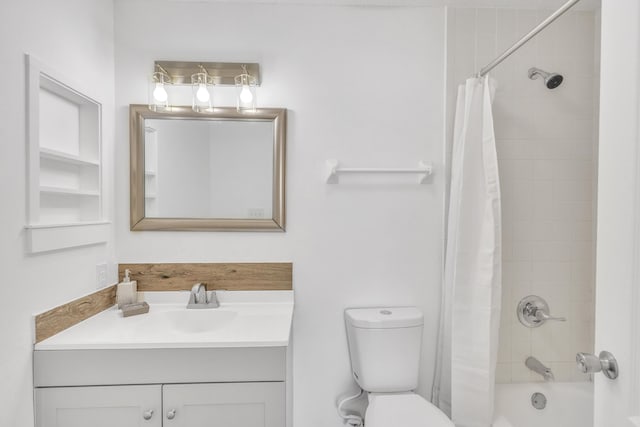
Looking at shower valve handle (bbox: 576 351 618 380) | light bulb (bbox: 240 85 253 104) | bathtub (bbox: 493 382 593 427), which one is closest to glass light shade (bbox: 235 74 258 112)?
light bulb (bbox: 240 85 253 104)

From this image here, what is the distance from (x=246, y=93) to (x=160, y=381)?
1.29 meters

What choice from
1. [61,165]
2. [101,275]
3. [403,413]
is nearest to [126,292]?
[101,275]

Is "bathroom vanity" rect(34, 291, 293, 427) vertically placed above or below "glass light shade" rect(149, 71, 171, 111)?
below

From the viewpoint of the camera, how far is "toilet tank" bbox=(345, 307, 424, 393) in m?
1.64

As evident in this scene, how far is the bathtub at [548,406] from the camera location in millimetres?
1741

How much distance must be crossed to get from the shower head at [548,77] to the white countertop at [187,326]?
1690mm

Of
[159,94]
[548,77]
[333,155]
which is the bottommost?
[333,155]

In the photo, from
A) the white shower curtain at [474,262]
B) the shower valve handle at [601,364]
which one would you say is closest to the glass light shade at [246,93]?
the white shower curtain at [474,262]

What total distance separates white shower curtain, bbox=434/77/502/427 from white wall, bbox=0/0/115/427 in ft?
5.50

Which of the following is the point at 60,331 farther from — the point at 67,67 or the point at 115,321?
the point at 67,67

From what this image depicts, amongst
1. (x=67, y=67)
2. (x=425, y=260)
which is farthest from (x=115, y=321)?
(x=425, y=260)

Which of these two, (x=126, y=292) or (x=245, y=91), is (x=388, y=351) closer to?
(x=126, y=292)

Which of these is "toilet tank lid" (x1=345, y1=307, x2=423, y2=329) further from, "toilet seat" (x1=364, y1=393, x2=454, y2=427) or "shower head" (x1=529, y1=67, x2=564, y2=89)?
"shower head" (x1=529, y1=67, x2=564, y2=89)

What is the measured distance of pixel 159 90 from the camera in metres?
1.66
